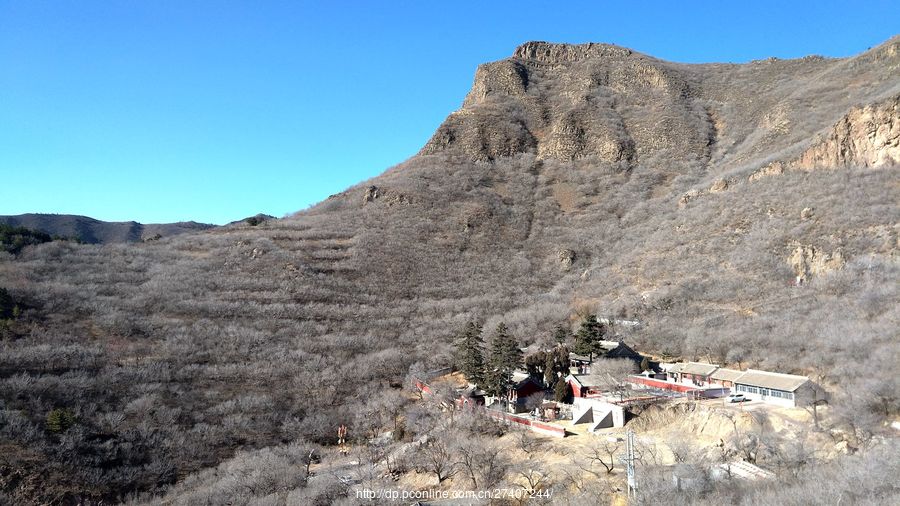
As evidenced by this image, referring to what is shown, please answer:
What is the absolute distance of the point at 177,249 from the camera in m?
56.2

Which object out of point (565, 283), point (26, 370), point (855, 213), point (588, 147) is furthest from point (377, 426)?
point (588, 147)

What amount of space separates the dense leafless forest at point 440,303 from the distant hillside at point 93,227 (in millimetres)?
83743

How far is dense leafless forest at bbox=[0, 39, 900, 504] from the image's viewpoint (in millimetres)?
23281

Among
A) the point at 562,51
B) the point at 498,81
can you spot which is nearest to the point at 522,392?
the point at 498,81

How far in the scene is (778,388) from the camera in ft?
75.3

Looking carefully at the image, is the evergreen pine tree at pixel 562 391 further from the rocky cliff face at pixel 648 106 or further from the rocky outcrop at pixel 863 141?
the rocky cliff face at pixel 648 106

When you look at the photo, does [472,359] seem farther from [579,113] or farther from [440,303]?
[579,113]

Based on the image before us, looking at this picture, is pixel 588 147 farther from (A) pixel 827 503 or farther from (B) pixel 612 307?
(A) pixel 827 503

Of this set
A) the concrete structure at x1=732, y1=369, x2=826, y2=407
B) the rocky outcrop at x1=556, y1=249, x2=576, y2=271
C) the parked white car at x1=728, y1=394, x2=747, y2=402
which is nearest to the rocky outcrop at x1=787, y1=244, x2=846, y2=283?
the concrete structure at x1=732, y1=369, x2=826, y2=407

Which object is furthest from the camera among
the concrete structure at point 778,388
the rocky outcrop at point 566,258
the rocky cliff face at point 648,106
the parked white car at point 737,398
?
the rocky cliff face at point 648,106

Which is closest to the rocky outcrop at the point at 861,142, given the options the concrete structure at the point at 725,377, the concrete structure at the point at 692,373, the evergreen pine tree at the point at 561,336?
the concrete structure at the point at 692,373

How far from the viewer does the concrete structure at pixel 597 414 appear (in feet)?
78.5

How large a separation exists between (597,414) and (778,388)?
317 inches

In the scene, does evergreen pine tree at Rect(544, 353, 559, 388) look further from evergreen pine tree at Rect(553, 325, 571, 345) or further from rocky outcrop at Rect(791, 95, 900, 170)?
rocky outcrop at Rect(791, 95, 900, 170)
